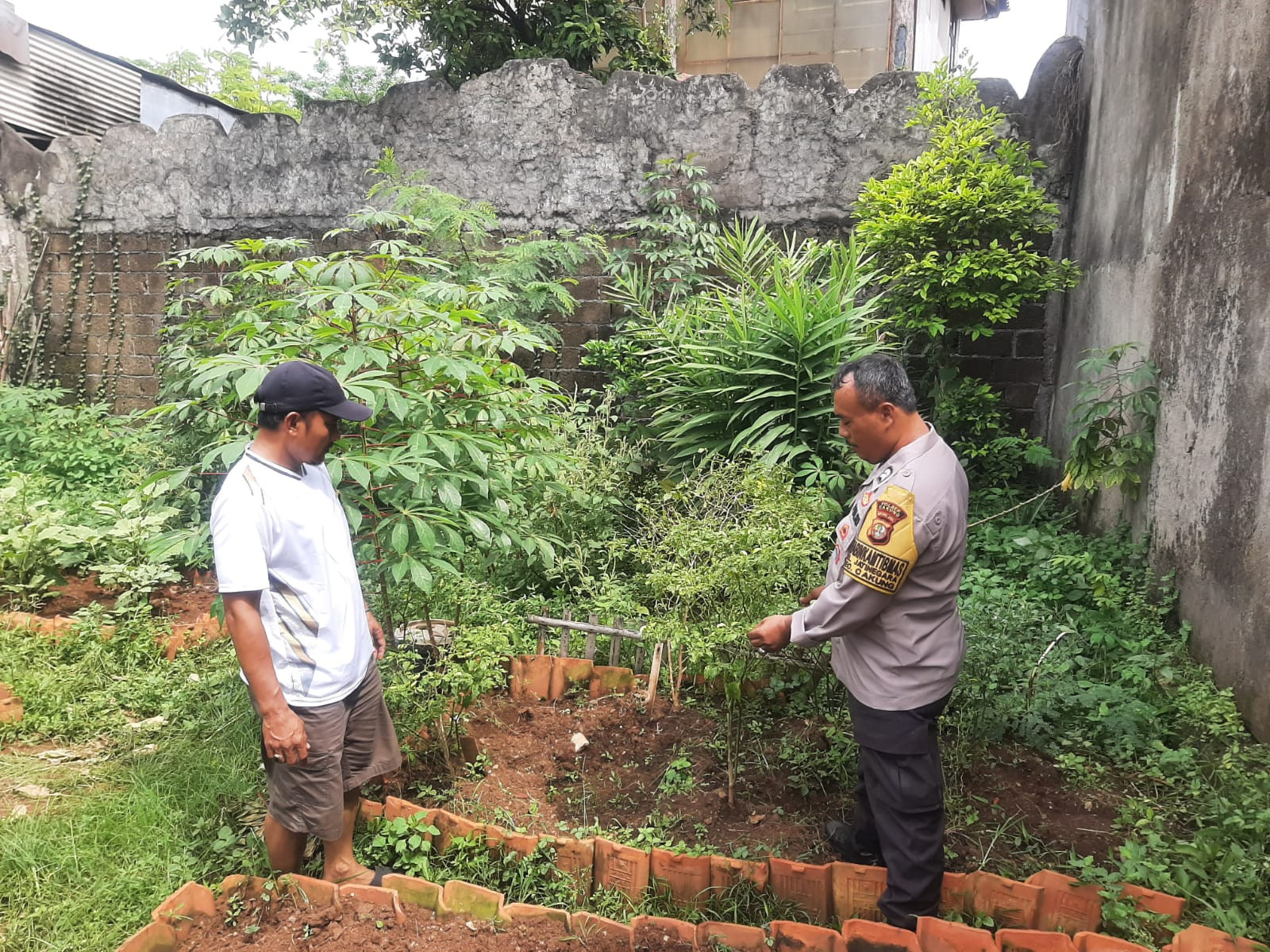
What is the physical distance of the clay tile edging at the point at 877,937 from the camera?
2057mm

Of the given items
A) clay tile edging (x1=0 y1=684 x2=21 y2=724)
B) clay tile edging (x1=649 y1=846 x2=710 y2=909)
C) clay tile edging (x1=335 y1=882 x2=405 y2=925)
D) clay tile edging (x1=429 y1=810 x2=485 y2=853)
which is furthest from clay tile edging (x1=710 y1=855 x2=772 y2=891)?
clay tile edging (x1=0 y1=684 x2=21 y2=724)

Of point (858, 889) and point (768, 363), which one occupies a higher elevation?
point (768, 363)

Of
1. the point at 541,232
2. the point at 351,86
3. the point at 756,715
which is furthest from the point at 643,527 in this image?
the point at 351,86

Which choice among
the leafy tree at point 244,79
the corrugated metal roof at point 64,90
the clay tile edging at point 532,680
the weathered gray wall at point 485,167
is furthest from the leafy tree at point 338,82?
the clay tile edging at point 532,680

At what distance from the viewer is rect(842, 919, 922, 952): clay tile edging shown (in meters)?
2.06

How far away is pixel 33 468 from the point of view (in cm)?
608

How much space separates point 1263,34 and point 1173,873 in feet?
9.32

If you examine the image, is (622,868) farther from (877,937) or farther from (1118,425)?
(1118,425)

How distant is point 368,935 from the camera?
7.13 ft

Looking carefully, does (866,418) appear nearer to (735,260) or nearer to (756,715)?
(756,715)

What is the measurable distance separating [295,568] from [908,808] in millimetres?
1781

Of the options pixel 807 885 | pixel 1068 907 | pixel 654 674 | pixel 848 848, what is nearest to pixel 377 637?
pixel 654 674

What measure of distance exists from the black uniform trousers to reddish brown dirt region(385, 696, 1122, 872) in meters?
0.37

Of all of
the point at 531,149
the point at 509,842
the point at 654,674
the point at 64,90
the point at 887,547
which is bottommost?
the point at 509,842
